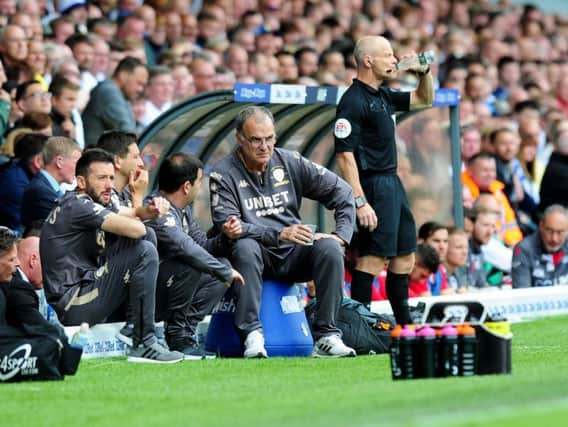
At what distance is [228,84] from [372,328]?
7.01 metres

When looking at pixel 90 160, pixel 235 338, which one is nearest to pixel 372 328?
pixel 235 338

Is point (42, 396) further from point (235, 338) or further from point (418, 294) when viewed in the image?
point (418, 294)

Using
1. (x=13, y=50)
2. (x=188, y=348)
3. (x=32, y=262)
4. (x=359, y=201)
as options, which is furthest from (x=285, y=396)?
(x=13, y=50)

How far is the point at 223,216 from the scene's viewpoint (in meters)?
11.6

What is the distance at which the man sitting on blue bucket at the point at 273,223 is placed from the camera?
37.0 feet

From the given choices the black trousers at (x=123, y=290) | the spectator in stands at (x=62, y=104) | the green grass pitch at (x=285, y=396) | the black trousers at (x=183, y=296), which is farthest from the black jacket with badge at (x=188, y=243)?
the spectator in stands at (x=62, y=104)

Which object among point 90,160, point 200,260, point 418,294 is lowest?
point 418,294

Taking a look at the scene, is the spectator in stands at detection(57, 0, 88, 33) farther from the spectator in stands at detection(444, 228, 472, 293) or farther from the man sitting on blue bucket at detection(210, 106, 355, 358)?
the man sitting on blue bucket at detection(210, 106, 355, 358)

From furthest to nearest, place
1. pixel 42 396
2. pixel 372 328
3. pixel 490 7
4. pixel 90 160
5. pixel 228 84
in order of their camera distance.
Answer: pixel 490 7, pixel 228 84, pixel 372 328, pixel 90 160, pixel 42 396

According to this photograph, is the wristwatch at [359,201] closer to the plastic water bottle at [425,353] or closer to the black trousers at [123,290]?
the black trousers at [123,290]

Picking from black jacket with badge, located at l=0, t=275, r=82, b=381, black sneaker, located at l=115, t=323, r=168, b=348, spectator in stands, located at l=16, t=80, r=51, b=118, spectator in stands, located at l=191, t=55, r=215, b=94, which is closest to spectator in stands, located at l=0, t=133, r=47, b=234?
spectator in stands, located at l=16, t=80, r=51, b=118

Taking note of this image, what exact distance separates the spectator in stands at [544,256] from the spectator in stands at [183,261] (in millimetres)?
5568

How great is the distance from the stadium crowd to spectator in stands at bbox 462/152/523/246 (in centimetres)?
3

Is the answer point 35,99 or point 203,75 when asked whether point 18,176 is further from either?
point 203,75
